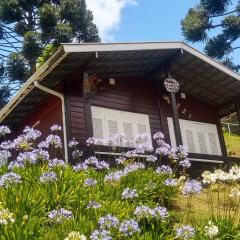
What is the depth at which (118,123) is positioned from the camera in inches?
651

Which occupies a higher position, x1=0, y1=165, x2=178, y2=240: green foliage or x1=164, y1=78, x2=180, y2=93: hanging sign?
x1=164, y1=78, x2=180, y2=93: hanging sign

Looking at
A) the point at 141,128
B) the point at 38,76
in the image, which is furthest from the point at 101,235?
the point at 141,128

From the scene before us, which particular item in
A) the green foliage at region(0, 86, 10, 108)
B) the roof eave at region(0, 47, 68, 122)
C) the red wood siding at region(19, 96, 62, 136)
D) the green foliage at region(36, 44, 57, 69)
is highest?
the green foliage at region(36, 44, 57, 69)

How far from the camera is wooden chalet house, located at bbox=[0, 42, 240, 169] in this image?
1487cm

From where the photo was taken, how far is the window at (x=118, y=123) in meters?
15.9

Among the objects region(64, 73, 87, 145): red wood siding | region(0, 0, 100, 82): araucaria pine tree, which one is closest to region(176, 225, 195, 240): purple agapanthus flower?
region(64, 73, 87, 145): red wood siding

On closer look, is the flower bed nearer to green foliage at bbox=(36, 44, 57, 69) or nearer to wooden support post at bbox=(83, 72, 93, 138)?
wooden support post at bbox=(83, 72, 93, 138)

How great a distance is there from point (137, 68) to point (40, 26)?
12046mm

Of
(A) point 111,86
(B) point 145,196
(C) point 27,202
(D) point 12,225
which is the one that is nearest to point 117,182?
(B) point 145,196

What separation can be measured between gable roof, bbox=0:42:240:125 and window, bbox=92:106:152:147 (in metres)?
1.37

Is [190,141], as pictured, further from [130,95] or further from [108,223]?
[108,223]

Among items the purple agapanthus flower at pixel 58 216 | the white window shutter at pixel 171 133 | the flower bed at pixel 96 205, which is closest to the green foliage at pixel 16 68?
the white window shutter at pixel 171 133

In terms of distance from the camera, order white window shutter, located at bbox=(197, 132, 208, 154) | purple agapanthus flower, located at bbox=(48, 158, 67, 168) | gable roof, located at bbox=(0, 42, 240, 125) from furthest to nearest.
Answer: white window shutter, located at bbox=(197, 132, 208, 154)
gable roof, located at bbox=(0, 42, 240, 125)
purple agapanthus flower, located at bbox=(48, 158, 67, 168)

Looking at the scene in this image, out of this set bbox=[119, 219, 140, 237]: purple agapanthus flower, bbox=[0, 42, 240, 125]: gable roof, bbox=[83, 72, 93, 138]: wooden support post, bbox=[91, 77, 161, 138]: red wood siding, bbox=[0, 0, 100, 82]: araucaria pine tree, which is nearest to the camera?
bbox=[119, 219, 140, 237]: purple agapanthus flower
